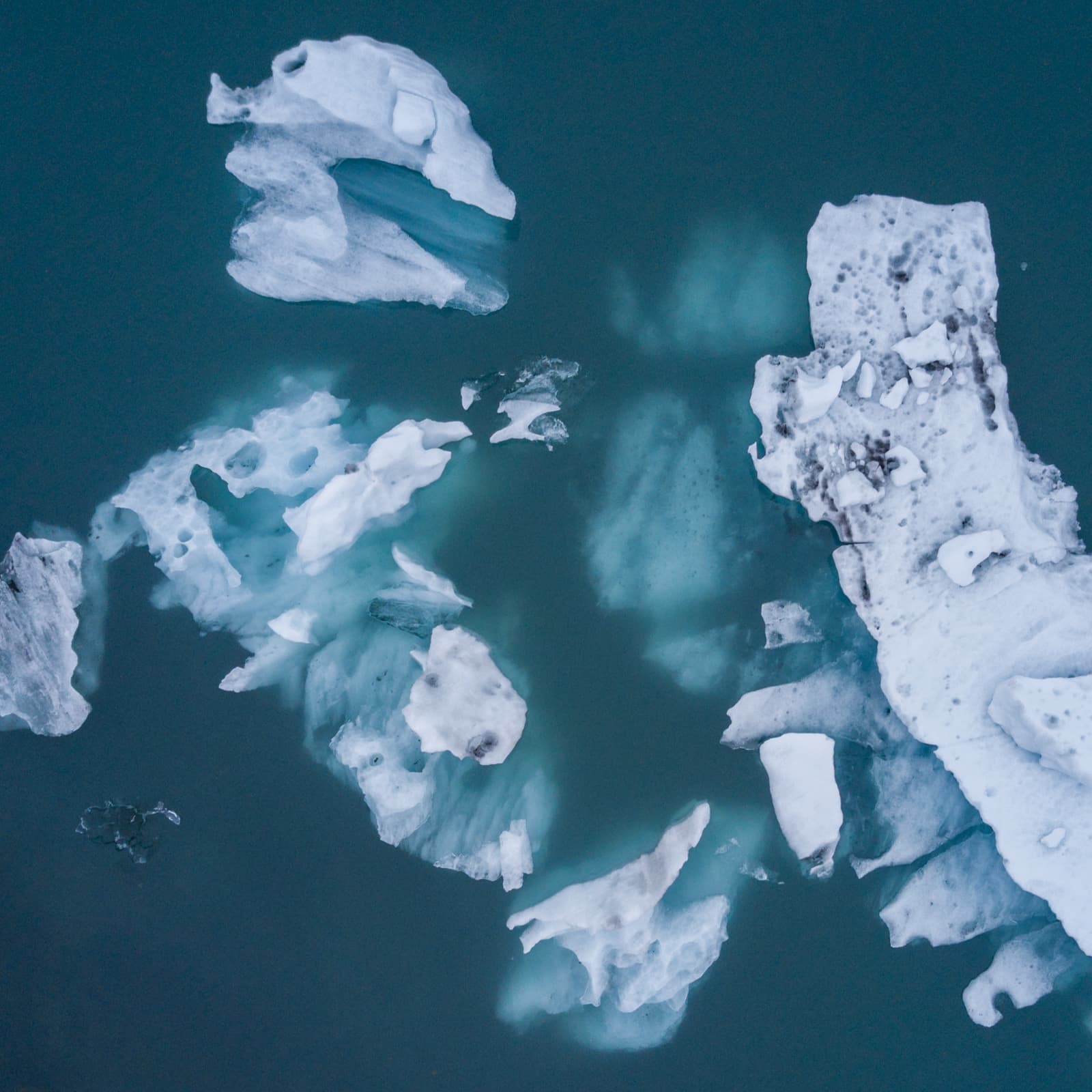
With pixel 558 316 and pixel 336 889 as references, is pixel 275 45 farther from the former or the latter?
pixel 336 889

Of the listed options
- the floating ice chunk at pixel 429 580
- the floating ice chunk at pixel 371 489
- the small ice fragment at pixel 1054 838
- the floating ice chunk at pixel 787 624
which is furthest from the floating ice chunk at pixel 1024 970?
the floating ice chunk at pixel 371 489

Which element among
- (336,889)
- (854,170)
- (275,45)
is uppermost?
(275,45)

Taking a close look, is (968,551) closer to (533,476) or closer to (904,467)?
(904,467)

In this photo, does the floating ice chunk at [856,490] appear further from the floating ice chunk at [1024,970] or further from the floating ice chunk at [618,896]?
the floating ice chunk at [1024,970]

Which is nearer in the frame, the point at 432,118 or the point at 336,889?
the point at 432,118

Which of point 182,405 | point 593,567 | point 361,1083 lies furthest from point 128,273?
point 361,1083

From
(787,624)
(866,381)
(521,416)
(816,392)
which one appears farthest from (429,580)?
(866,381)
